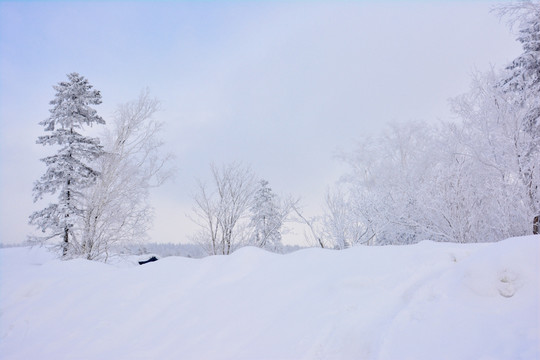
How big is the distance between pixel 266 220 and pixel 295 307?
66.9ft

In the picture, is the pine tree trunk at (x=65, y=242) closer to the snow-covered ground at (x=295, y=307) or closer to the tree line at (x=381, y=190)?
the tree line at (x=381, y=190)

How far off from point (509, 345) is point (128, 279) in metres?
6.20

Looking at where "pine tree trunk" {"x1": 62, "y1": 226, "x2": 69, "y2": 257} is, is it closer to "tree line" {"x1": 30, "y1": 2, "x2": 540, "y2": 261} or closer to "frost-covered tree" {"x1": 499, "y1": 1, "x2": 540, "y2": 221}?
"tree line" {"x1": 30, "y1": 2, "x2": 540, "y2": 261}

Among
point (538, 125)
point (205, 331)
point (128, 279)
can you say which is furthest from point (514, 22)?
point (128, 279)

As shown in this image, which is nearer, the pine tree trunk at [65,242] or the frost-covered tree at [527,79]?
the frost-covered tree at [527,79]

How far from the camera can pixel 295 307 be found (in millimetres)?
4488

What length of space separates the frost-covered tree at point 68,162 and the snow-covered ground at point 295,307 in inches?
249

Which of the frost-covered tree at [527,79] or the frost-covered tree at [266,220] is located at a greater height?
the frost-covered tree at [527,79]

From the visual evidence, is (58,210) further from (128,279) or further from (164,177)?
(128,279)

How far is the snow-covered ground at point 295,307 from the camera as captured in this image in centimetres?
309

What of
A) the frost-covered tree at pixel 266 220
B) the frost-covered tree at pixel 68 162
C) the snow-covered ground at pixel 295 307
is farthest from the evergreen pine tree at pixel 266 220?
the snow-covered ground at pixel 295 307

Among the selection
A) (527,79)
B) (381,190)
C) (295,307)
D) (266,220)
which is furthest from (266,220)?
(295,307)

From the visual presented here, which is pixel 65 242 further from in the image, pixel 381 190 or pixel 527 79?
pixel 527 79

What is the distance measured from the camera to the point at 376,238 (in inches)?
517
